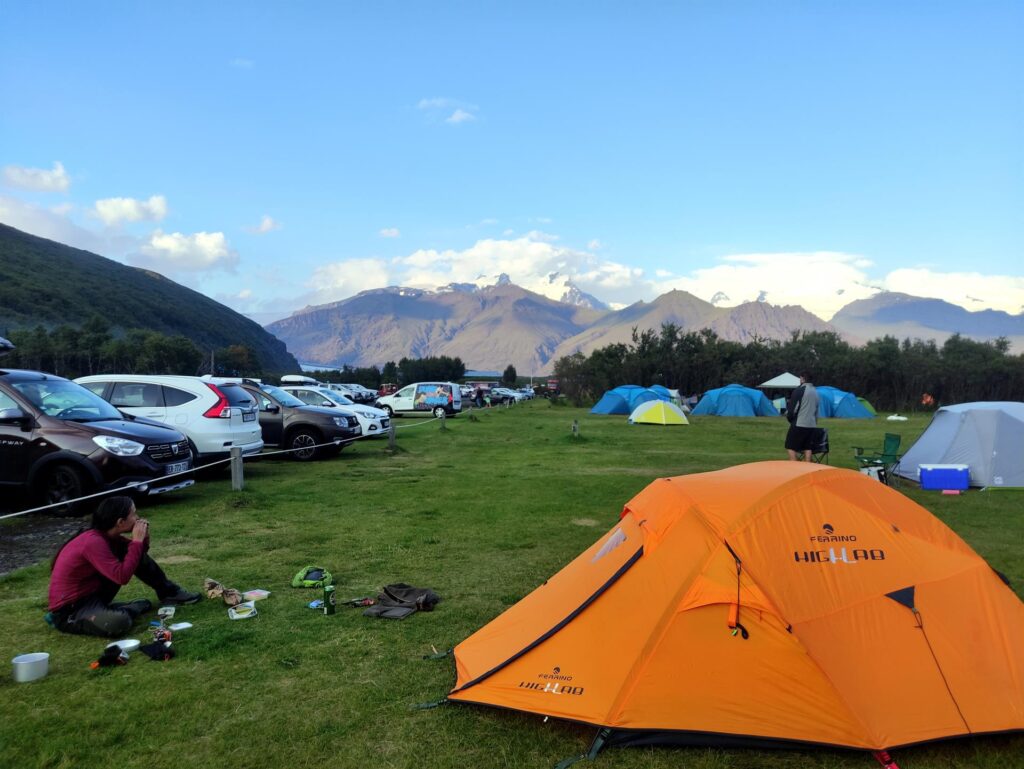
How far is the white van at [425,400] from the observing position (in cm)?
3103

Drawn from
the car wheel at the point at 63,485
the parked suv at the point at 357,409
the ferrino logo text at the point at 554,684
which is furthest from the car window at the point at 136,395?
the ferrino logo text at the point at 554,684

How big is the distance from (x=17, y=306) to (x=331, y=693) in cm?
9718

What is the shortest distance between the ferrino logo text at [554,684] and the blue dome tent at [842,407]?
120ft

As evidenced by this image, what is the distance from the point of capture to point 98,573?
5.16 metres

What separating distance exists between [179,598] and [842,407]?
1478 inches

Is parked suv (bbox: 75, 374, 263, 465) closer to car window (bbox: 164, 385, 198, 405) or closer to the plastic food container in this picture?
car window (bbox: 164, 385, 198, 405)

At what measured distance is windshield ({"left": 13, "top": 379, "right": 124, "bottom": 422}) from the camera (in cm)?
894

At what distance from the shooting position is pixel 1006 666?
388 centimetres

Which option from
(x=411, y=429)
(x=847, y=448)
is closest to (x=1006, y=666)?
(x=847, y=448)

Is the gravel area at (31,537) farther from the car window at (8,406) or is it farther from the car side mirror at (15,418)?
the car window at (8,406)

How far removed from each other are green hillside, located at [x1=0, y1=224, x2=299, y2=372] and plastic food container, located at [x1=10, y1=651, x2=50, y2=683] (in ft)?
283

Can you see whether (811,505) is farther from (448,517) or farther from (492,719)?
(448,517)

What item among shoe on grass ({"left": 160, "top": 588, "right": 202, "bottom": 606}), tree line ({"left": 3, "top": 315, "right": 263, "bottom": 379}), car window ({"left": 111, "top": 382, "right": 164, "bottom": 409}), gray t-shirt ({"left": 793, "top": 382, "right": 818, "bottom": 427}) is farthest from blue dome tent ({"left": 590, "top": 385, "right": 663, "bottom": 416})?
tree line ({"left": 3, "top": 315, "right": 263, "bottom": 379})

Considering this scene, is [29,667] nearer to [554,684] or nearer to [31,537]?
[554,684]
